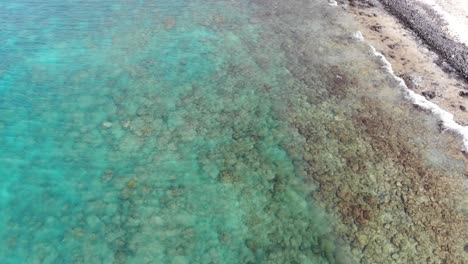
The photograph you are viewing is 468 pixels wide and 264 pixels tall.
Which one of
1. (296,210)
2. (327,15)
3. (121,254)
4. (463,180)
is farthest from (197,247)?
(327,15)

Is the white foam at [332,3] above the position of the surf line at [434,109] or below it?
above

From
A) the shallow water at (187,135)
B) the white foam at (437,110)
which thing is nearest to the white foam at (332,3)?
the shallow water at (187,135)

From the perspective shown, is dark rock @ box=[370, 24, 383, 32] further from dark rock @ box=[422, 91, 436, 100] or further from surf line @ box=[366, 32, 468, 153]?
dark rock @ box=[422, 91, 436, 100]

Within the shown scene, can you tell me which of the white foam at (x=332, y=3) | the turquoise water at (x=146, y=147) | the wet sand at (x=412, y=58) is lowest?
the turquoise water at (x=146, y=147)

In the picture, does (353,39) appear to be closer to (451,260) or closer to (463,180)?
(463,180)

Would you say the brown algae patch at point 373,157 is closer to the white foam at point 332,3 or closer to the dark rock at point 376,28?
the dark rock at point 376,28

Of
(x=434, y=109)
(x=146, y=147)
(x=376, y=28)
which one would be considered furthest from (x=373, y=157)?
(x=376, y=28)
